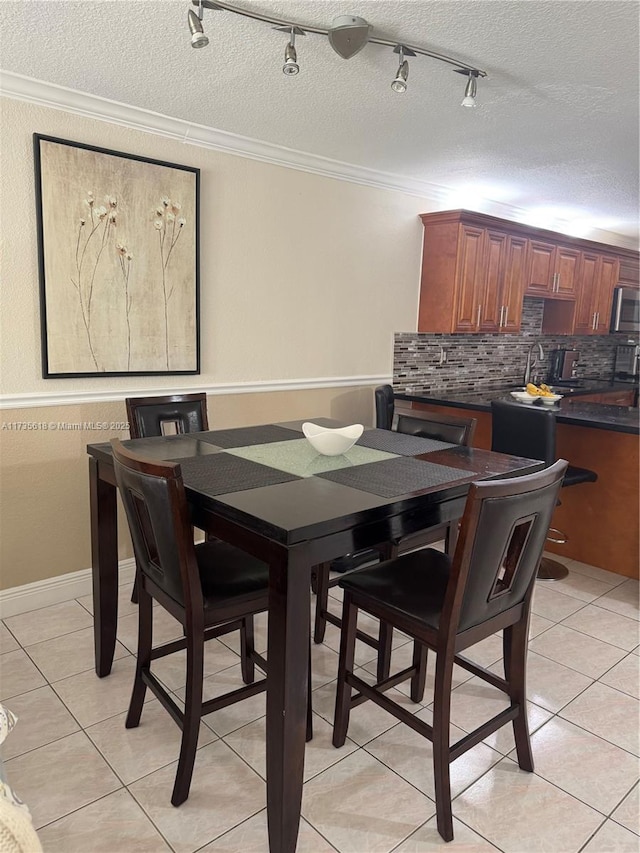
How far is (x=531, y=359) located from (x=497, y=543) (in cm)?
449

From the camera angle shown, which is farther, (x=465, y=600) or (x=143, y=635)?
(x=143, y=635)

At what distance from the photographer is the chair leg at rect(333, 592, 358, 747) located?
1865mm

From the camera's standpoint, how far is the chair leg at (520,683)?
1.77m

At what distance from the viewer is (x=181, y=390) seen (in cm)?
321

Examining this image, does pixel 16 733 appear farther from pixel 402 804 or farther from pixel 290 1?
pixel 290 1

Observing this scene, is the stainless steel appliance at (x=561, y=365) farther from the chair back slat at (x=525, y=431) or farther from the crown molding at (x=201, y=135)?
the chair back slat at (x=525, y=431)

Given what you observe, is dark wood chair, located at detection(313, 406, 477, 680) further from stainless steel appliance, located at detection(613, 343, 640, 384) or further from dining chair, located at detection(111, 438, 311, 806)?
stainless steel appliance, located at detection(613, 343, 640, 384)

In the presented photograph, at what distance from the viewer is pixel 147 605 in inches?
74.3

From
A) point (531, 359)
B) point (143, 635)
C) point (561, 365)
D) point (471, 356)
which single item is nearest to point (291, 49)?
point (143, 635)

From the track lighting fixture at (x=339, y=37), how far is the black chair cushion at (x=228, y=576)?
5.35ft

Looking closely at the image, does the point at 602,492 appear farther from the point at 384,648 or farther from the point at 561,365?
the point at 561,365

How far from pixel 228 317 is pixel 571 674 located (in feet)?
7.97

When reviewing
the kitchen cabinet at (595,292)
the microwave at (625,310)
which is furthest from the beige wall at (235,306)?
the microwave at (625,310)

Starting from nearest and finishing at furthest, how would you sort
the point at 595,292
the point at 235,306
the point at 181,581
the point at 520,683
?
the point at 181,581, the point at 520,683, the point at 235,306, the point at 595,292
